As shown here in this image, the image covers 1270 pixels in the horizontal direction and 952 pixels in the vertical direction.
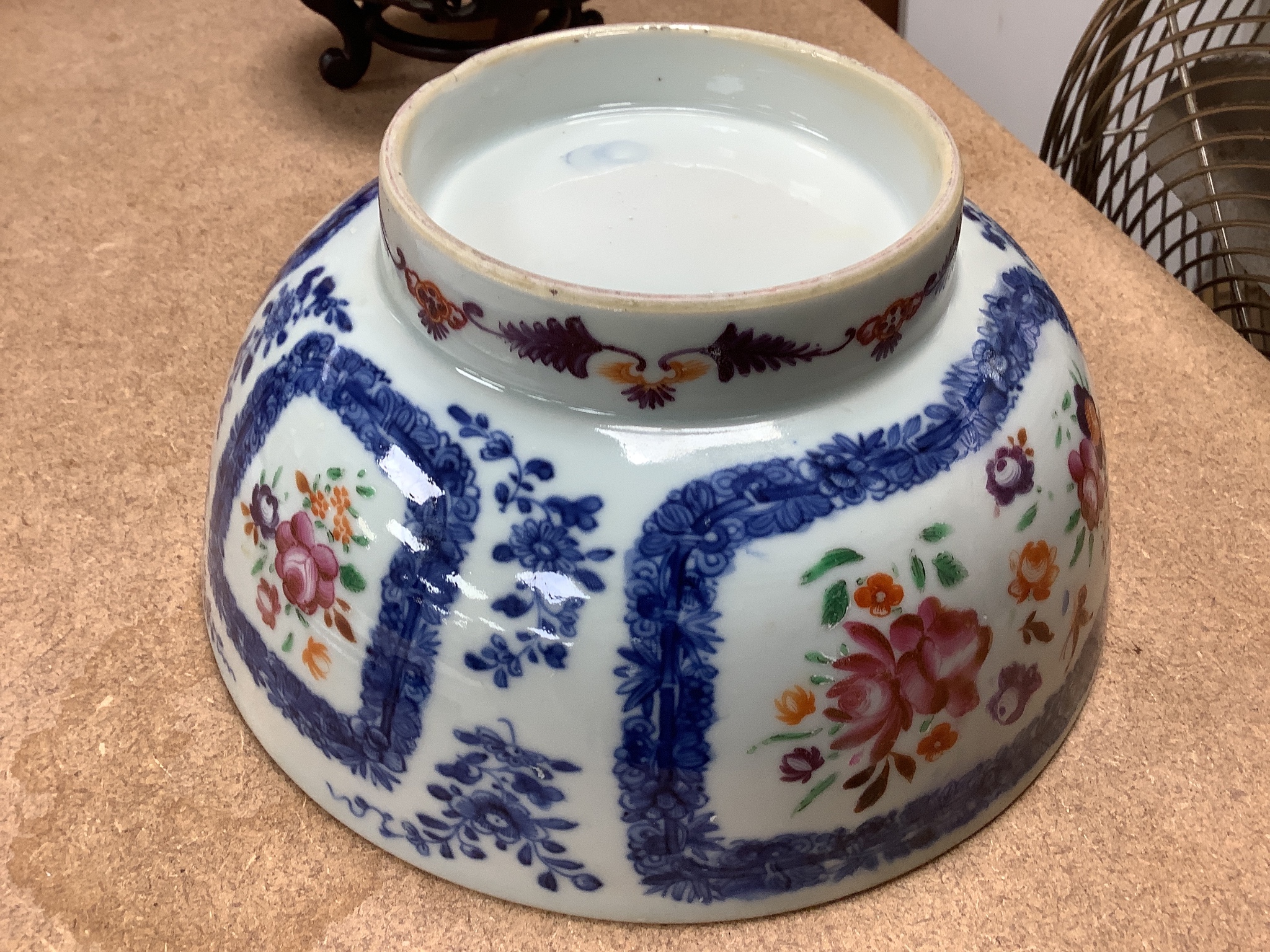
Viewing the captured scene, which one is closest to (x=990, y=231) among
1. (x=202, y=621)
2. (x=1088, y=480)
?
(x=1088, y=480)

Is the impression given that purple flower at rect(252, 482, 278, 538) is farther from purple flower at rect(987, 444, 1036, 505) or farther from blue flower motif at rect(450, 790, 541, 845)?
purple flower at rect(987, 444, 1036, 505)

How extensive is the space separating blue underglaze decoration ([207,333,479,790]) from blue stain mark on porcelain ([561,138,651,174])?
0.65 feet

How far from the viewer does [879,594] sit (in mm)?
575

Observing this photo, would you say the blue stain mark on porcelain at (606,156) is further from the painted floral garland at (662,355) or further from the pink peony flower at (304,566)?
the pink peony flower at (304,566)

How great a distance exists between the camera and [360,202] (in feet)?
2.47

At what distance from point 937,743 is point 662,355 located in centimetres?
26

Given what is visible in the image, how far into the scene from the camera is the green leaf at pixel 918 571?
22.8 inches

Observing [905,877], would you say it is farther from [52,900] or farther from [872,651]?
[52,900]

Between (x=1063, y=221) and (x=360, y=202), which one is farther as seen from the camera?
(x=1063, y=221)

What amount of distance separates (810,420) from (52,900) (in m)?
0.53

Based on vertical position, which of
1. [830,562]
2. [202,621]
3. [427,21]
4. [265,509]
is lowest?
[202,621]

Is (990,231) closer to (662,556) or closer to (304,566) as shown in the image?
(662,556)

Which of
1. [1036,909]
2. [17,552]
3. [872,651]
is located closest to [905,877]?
[1036,909]

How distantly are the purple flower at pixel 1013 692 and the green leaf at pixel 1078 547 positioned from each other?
63 millimetres
